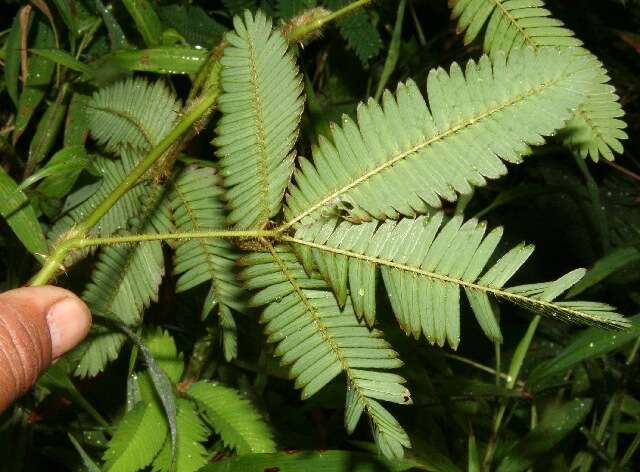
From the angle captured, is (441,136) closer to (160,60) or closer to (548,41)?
(548,41)

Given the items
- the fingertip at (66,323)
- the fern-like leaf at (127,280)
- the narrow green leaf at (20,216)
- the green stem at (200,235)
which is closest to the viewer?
the green stem at (200,235)

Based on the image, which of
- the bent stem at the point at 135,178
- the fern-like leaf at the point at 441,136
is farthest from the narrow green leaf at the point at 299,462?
the fern-like leaf at the point at 441,136

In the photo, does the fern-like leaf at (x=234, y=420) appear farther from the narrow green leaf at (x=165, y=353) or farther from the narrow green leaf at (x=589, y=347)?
the narrow green leaf at (x=589, y=347)

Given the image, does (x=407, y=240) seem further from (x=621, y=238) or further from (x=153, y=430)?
(x=621, y=238)

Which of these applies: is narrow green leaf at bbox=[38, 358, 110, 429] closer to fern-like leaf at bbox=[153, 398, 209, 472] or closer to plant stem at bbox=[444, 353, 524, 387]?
fern-like leaf at bbox=[153, 398, 209, 472]

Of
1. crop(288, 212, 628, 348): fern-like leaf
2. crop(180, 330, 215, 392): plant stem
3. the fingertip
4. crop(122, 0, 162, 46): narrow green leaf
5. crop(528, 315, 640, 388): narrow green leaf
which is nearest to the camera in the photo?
crop(288, 212, 628, 348): fern-like leaf

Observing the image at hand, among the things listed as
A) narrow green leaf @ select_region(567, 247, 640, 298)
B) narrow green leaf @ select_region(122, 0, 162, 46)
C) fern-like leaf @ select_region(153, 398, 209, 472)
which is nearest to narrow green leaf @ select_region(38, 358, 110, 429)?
fern-like leaf @ select_region(153, 398, 209, 472)
